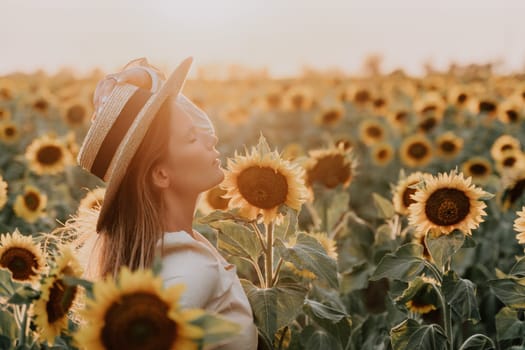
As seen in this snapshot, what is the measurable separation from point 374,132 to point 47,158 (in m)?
3.38

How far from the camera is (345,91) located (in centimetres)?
973

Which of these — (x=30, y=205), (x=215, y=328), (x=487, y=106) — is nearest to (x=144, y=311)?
(x=215, y=328)

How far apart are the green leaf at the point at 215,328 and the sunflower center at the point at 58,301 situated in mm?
464

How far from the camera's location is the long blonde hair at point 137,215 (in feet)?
6.97

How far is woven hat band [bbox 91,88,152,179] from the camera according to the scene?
2178 millimetres

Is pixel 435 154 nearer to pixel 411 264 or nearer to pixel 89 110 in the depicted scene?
pixel 89 110

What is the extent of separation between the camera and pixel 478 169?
213 inches

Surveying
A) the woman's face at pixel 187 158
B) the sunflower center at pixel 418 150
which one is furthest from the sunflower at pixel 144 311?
the sunflower center at pixel 418 150

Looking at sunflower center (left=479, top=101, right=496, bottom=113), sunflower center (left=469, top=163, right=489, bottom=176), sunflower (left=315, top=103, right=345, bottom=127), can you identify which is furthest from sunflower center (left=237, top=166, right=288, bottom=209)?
sunflower (left=315, top=103, right=345, bottom=127)

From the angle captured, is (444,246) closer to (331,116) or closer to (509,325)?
(509,325)

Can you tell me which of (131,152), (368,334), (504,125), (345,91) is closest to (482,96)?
(504,125)

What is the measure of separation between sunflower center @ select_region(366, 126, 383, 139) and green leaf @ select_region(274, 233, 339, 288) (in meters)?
5.17

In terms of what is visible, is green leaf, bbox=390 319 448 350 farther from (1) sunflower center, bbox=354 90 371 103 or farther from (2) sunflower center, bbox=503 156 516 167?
(1) sunflower center, bbox=354 90 371 103

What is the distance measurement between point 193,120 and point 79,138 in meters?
6.95
